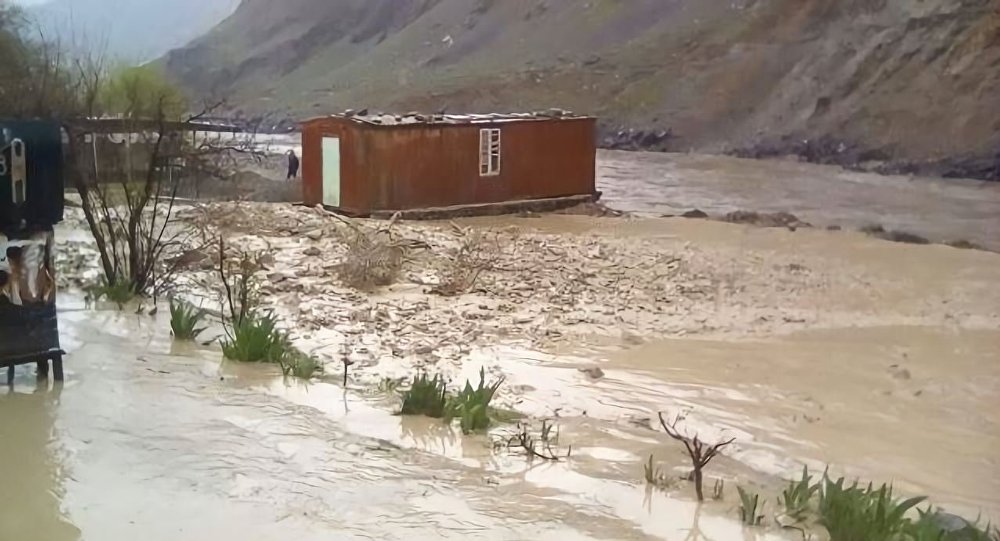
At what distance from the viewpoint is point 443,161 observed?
57.7 feet

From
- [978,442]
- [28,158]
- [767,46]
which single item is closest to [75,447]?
[28,158]

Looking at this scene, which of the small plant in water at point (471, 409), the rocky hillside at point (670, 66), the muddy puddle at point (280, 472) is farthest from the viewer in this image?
the rocky hillside at point (670, 66)

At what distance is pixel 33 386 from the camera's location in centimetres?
663

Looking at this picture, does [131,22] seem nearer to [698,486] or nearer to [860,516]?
[698,486]

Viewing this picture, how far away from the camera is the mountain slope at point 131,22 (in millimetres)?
15164

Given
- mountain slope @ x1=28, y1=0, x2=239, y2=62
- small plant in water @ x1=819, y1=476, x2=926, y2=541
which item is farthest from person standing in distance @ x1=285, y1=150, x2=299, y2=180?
small plant in water @ x1=819, y1=476, x2=926, y2=541

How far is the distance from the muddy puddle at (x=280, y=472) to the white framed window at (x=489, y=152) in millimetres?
11004

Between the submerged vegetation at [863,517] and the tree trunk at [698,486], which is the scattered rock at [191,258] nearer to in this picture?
the tree trunk at [698,486]

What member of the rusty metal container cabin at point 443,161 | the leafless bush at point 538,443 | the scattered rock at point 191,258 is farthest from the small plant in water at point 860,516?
the rusty metal container cabin at point 443,161

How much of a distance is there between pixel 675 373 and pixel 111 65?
9172mm

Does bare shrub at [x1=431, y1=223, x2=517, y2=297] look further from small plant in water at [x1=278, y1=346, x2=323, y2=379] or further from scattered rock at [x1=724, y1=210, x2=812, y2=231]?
scattered rock at [x1=724, y1=210, x2=812, y2=231]

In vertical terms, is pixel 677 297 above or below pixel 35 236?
below

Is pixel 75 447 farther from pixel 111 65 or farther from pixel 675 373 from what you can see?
pixel 111 65

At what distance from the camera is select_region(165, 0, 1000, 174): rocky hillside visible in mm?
28188
